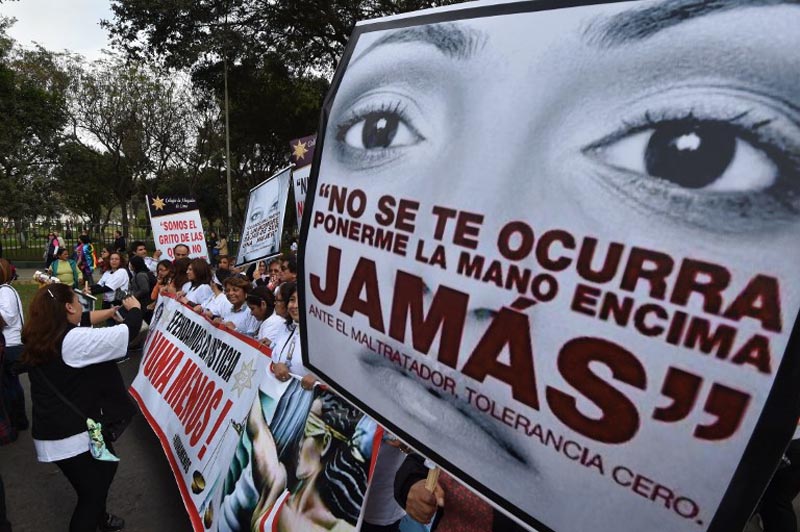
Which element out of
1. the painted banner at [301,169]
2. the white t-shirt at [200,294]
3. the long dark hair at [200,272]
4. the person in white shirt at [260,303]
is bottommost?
the white t-shirt at [200,294]

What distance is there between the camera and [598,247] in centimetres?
89

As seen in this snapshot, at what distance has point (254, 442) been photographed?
117 inches

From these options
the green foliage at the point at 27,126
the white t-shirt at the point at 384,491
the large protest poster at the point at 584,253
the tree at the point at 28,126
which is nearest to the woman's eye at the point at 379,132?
the large protest poster at the point at 584,253

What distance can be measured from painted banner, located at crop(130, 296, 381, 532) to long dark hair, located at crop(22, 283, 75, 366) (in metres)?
1.08

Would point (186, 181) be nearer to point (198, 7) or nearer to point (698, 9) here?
point (198, 7)

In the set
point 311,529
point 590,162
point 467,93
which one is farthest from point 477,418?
point 311,529

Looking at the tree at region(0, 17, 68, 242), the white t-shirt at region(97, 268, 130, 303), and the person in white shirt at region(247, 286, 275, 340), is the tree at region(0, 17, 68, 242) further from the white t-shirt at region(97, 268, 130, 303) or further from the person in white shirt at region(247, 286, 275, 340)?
the person in white shirt at region(247, 286, 275, 340)

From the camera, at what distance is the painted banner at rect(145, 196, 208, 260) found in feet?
30.0

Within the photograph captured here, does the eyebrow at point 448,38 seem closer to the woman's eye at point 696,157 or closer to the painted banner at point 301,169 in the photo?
the woman's eye at point 696,157

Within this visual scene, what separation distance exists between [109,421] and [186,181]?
38945mm

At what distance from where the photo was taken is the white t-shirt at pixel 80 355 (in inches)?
121

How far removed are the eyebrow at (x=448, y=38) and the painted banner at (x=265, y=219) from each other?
502cm

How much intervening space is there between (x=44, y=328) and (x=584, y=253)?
126 inches

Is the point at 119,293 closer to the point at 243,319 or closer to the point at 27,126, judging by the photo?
the point at 243,319
